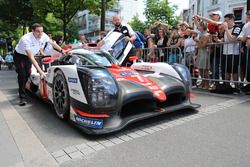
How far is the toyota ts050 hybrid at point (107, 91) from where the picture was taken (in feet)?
10.2

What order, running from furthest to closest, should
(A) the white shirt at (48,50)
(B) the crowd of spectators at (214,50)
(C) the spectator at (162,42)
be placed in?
(C) the spectator at (162,42), (A) the white shirt at (48,50), (B) the crowd of spectators at (214,50)

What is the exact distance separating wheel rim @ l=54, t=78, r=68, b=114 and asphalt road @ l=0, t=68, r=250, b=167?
24 centimetres

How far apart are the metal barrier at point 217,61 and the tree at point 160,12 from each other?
25.9 metres

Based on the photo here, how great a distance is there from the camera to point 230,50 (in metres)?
5.65

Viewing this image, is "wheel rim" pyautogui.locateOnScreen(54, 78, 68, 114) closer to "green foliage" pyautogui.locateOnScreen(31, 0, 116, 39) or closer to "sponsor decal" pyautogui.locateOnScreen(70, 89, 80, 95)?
"sponsor decal" pyautogui.locateOnScreen(70, 89, 80, 95)

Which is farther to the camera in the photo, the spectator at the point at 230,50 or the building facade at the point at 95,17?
the building facade at the point at 95,17

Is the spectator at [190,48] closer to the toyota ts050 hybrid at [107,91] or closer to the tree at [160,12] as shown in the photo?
the toyota ts050 hybrid at [107,91]

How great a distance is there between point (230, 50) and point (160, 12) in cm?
2805

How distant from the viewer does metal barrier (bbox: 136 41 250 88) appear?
5574 mm

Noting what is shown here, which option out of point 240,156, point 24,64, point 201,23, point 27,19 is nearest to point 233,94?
point 201,23

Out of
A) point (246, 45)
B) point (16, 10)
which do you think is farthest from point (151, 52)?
point (16, 10)

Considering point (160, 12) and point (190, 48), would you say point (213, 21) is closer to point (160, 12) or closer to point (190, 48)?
point (190, 48)

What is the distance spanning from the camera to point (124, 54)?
5.57 m

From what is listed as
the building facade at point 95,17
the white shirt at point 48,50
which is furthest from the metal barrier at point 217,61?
the building facade at point 95,17
